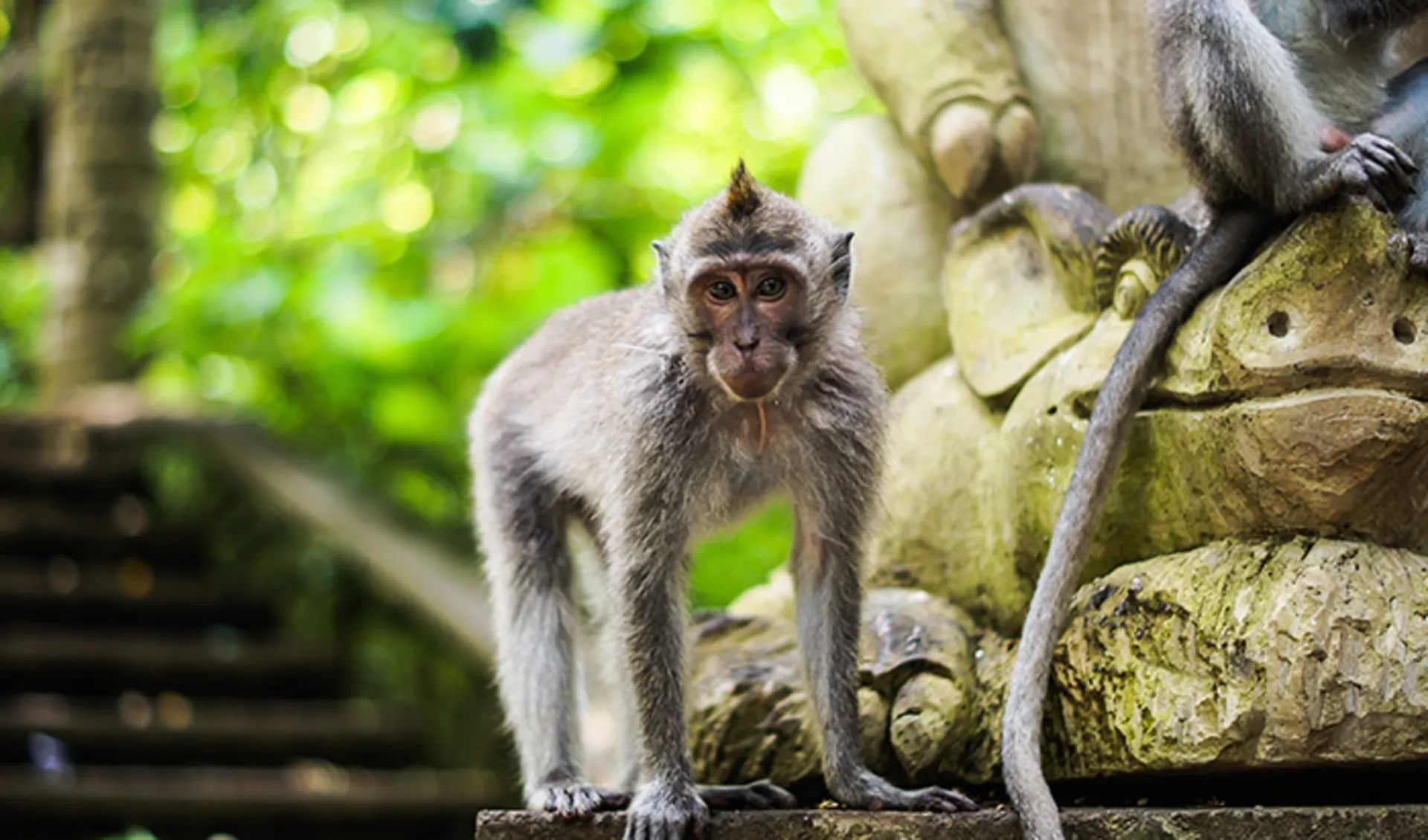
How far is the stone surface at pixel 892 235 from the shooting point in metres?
4.84

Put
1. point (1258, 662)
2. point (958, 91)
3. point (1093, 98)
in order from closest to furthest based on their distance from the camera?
point (1258, 662) < point (958, 91) < point (1093, 98)

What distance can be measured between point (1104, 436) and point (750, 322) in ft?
2.76

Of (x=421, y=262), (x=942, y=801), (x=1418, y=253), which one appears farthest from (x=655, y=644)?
(x=421, y=262)

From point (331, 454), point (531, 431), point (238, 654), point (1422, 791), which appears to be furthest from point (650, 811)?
point (331, 454)

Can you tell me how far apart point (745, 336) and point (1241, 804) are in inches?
58.8

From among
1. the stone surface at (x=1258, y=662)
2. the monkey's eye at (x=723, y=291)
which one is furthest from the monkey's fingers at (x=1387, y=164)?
the monkey's eye at (x=723, y=291)

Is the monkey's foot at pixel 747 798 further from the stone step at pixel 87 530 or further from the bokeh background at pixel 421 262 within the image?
the stone step at pixel 87 530

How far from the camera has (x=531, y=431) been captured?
4543 mm

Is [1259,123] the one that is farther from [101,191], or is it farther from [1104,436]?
[101,191]

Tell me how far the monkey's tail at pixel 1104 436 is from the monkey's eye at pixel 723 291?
2.84 ft

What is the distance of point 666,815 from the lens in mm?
3531

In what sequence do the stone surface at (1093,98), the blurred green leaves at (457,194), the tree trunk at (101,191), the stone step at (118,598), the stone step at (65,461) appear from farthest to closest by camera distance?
the tree trunk at (101,191)
the stone step at (65,461)
the stone step at (118,598)
the blurred green leaves at (457,194)
the stone surface at (1093,98)

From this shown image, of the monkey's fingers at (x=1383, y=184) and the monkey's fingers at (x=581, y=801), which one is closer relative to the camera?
the monkey's fingers at (x=1383, y=184)

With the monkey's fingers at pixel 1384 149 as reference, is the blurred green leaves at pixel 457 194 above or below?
above
